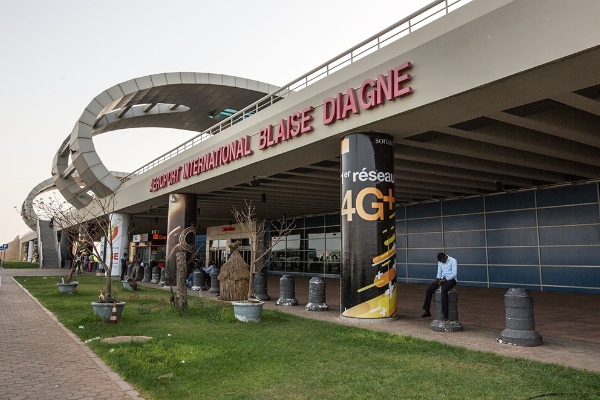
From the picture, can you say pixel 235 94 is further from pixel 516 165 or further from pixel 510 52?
pixel 510 52

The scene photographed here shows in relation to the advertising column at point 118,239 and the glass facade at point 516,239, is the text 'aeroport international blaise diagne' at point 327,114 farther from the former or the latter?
the advertising column at point 118,239

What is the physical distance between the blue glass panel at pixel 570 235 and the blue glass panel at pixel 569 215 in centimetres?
23

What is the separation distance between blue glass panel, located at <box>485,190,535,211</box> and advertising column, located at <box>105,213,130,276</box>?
78.0 feet

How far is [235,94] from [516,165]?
896 inches

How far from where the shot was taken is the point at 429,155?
14.2 meters

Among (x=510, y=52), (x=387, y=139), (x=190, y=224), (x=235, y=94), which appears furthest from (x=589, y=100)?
(x=235, y=94)

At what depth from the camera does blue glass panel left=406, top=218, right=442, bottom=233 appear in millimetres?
23625

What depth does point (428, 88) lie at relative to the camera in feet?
29.6

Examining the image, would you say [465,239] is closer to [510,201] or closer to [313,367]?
[510,201]

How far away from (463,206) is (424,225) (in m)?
2.65

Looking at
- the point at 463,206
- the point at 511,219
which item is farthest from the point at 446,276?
the point at 463,206

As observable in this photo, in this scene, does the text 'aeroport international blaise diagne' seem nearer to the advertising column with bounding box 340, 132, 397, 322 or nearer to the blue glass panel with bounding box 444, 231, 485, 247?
the advertising column with bounding box 340, 132, 397, 322

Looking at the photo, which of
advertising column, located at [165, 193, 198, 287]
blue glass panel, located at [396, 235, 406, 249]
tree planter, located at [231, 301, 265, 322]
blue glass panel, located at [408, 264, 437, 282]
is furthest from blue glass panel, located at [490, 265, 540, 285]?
advertising column, located at [165, 193, 198, 287]

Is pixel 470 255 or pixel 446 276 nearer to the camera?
pixel 446 276
